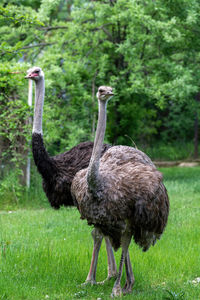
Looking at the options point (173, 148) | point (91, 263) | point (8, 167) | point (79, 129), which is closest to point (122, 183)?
point (91, 263)

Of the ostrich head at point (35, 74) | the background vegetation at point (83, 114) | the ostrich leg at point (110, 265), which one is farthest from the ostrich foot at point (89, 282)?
the ostrich head at point (35, 74)

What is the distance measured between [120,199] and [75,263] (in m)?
1.43

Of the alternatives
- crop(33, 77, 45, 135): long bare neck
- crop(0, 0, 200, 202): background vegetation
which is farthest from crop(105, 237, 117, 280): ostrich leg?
crop(0, 0, 200, 202): background vegetation

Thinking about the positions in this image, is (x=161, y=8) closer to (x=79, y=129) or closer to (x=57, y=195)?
(x=79, y=129)

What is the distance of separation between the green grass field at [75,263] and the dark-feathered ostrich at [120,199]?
0.44 meters

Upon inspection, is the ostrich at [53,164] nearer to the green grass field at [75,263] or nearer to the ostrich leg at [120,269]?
the green grass field at [75,263]

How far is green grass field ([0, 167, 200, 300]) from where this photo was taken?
17.4 feet

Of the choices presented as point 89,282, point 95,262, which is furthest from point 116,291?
point 95,262

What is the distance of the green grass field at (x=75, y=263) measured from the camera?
531cm

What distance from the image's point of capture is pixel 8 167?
36.6 feet

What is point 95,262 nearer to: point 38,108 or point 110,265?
point 110,265

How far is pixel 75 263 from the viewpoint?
617cm

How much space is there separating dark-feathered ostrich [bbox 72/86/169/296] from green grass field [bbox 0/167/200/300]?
0.44m

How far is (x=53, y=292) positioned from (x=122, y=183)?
1.27 metres
